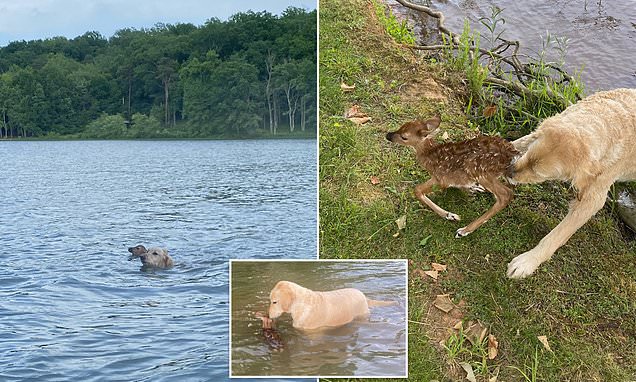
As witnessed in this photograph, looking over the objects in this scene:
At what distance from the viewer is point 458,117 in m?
3.19

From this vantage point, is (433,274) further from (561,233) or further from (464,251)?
(561,233)

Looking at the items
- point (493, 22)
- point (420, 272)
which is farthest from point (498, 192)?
point (493, 22)

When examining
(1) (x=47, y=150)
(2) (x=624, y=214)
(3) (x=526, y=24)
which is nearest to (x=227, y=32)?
(1) (x=47, y=150)

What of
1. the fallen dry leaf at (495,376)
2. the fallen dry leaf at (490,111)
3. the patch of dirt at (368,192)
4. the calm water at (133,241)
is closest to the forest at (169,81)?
the calm water at (133,241)

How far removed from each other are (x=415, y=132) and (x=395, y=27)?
39.4 inches

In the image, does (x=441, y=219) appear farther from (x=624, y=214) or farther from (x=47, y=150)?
(x=47, y=150)

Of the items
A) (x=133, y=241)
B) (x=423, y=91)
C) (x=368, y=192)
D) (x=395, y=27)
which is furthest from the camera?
(x=133, y=241)

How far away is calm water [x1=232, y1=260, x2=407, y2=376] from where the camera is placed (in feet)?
8.77

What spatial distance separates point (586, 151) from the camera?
241cm

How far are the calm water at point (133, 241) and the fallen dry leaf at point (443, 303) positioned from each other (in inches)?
85.1

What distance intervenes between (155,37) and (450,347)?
835 cm

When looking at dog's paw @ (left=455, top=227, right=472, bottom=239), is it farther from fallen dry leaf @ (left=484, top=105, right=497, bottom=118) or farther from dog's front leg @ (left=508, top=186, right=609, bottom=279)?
fallen dry leaf @ (left=484, top=105, right=497, bottom=118)

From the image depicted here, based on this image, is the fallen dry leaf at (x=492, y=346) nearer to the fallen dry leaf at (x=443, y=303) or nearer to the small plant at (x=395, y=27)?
the fallen dry leaf at (x=443, y=303)

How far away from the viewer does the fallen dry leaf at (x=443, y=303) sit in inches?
107
